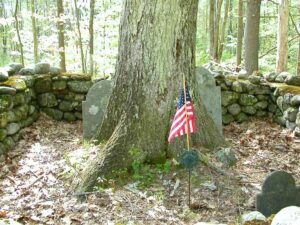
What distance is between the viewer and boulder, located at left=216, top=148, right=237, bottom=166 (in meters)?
4.41

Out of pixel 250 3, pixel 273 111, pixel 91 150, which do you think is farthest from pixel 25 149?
pixel 250 3

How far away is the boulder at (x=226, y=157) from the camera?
14.5 ft

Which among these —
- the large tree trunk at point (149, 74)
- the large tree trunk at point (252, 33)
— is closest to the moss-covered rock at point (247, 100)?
the large tree trunk at point (252, 33)

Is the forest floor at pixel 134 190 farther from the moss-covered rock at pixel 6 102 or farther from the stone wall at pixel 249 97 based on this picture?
the stone wall at pixel 249 97

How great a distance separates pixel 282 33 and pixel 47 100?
20.9ft

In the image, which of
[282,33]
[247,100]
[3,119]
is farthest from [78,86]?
[282,33]

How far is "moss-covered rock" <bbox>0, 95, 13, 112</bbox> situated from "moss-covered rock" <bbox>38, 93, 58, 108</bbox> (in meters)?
1.42

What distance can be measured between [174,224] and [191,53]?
2140mm

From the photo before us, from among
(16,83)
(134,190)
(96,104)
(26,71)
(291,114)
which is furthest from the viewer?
(26,71)

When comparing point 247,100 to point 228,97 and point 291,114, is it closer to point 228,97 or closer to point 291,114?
point 228,97

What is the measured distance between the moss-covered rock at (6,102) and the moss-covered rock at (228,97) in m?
4.01

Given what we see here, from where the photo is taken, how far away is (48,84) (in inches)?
280

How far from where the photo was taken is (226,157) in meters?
4.43

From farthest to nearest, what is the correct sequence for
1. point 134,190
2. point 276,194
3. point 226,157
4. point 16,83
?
point 16,83 < point 226,157 < point 134,190 < point 276,194
